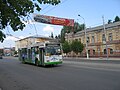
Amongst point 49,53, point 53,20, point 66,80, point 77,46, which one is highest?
point 53,20

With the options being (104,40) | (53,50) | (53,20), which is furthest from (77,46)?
(53,50)

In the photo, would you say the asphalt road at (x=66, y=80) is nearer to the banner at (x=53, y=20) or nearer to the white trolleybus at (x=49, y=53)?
the white trolleybus at (x=49, y=53)

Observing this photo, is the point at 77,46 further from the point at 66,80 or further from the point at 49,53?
the point at 66,80

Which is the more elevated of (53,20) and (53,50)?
(53,20)

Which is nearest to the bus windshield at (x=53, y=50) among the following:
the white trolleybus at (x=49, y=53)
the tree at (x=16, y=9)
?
the white trolleybus at (x=49, y=53)

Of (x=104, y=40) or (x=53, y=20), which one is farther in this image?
(x=104, y=40)

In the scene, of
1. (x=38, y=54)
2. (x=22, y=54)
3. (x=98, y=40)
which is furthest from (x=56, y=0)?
(x=98, y=40)

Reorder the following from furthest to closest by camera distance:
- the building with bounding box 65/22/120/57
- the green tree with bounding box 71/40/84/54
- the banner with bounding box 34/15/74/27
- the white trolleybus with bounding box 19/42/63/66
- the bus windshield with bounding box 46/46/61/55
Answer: the green tree with bounding box 71/40/84/54, the building with bounding box 65/22/120/57, the banner with bounding box 34/15/74/27, the bus windshield with bounding box 46/46/61/55, the white trolleybus with bounding box 19/42/63/66

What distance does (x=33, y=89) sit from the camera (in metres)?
12.5

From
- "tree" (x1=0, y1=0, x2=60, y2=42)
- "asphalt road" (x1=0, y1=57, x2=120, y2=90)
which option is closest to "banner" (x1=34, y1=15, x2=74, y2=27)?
"asphalt road" (x1=0, y1=57, x2=120, y2=90)

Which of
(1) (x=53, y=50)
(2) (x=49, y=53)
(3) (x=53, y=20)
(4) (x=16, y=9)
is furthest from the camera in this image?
(3) (x=53, y=20)

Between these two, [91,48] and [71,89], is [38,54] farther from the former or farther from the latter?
[91,48]

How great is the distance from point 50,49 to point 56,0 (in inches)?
689

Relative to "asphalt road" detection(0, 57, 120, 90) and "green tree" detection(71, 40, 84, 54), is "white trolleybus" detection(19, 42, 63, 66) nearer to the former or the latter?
"asphalt road" detection(0, 57, 120, 90)
